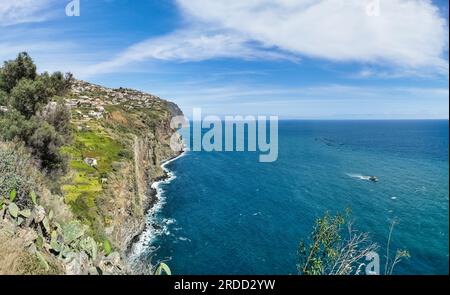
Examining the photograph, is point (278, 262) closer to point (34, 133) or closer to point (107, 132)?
point (34, 133)

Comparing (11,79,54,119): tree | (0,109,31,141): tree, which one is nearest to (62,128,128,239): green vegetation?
(11,79,54,119): tree

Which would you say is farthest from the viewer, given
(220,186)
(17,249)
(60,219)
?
(220,186)

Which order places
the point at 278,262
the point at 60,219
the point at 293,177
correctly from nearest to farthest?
1. the point at 60,219
2. the point at 278,262
3. the point at 293,177

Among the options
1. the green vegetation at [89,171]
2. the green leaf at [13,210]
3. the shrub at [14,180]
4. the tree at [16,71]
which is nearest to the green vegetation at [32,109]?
the tree at [16,71]

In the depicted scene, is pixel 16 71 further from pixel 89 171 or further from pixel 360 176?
pixel 360 176

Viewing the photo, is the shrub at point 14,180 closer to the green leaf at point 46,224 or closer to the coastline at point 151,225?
the green leaf at point 46,224
